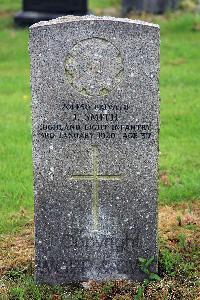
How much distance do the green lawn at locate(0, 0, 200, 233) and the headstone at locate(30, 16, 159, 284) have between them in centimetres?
154

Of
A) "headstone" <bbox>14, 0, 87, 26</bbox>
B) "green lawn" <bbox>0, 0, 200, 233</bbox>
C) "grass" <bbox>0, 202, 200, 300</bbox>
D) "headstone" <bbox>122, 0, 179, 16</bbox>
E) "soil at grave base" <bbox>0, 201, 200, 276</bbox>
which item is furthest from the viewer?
"headstone" <bbox>122, 0, 179, 16</bbox>

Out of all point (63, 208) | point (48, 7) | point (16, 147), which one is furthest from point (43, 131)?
point (48, 7)

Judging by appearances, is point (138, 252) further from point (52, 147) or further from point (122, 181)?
point (52, 147)

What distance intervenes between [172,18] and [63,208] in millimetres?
14117

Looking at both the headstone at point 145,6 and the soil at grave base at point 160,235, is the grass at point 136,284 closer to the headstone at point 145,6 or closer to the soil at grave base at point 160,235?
the soil at grave base at point 160,235

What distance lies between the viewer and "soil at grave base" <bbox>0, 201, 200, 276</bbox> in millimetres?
6148

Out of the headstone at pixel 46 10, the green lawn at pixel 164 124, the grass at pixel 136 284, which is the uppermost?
the headstone at pixel 46 10

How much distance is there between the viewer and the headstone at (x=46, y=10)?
1828 cm

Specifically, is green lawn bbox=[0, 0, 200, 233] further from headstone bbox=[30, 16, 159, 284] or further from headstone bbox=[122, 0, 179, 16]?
headstone bbox=[122, 0, 179, 16]

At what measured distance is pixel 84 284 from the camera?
18.5 ft

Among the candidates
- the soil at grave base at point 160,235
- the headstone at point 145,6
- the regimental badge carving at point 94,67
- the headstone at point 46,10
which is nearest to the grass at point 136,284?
the soil at grave base at point 160,235

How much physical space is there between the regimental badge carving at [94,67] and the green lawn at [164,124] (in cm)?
225

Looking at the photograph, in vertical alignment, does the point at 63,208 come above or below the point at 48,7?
below

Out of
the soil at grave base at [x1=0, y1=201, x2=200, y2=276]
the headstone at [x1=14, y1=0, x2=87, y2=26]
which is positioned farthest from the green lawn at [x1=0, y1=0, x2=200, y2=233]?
the headstone at [x1=14, y1=0, x2=87, y2=26]
